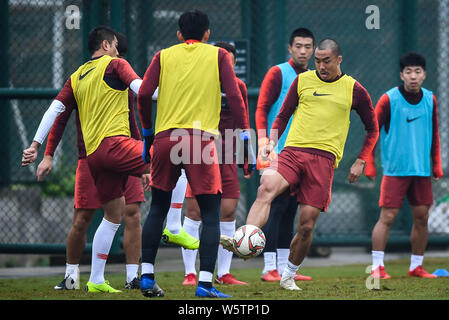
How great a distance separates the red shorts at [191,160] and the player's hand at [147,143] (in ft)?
0.58

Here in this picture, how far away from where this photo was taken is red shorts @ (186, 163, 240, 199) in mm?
7059

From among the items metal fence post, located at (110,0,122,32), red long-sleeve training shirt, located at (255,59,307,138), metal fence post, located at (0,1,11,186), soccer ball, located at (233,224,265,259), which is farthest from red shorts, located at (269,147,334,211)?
metal fence post, located at (0,1,11,186)

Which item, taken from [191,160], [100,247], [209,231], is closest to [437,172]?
[209,231]

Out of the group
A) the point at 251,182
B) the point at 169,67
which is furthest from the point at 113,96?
the point at 251,182

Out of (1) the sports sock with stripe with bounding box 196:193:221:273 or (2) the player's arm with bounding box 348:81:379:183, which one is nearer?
(1) the sports sock with stripe with bounding box 196:193:221:273

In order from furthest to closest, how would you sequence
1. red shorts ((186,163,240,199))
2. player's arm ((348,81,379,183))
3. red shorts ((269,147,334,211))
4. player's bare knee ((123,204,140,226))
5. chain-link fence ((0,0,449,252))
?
1. chain-link fence ((0,0,449,252))
2. red shorts ((186,163,240,199))
3. player's bare knee ((123,204,140,226))
4. player's arm ((348,81,379,183))
5. red shorts ((269,147,334,211))

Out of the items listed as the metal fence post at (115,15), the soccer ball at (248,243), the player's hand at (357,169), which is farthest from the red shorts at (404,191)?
the metal fence post at (115,15)

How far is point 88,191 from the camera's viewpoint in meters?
6.34

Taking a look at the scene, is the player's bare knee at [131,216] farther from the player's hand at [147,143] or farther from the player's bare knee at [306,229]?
the player's bare knee at [306,229]

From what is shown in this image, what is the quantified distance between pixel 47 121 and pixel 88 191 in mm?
673

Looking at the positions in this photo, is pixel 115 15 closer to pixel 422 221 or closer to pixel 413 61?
pixel 413 61

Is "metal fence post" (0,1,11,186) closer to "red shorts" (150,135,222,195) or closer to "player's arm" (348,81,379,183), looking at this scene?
"red shorts" (150,135,222,195)

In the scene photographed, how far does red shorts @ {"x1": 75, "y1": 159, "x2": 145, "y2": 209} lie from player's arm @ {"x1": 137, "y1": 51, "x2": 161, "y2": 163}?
0.91m

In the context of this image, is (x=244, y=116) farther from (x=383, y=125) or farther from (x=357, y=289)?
(x=383, y=125)
